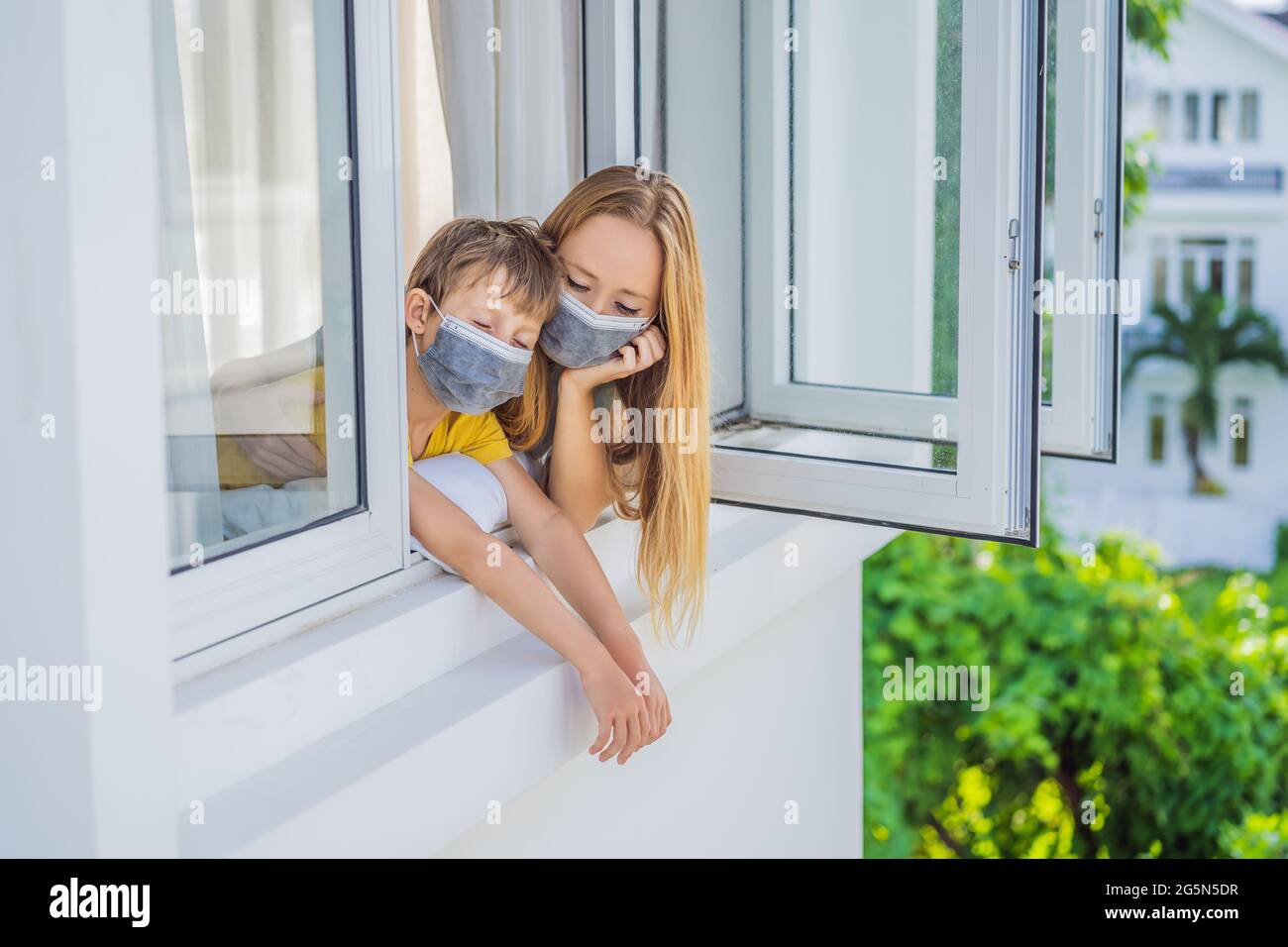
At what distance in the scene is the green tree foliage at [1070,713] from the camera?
6055 mm

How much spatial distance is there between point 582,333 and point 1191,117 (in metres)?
12.7

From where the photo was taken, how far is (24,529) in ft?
3.31

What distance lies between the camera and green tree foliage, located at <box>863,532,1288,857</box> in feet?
19.9

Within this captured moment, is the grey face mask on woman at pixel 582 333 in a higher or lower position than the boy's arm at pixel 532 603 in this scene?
higher

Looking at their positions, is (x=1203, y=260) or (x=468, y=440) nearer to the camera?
(x=468, y=440)

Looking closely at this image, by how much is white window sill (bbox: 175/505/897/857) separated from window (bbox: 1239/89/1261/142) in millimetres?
12683

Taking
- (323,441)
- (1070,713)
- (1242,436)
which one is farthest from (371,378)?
(1242,436)

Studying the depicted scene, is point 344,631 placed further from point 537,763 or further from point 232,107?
point 232,107

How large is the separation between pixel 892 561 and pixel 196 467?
561 centimetres

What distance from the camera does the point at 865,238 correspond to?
2283 mm

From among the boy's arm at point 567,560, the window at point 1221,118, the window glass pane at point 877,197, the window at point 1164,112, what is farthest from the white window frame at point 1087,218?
the window at point 1221,118

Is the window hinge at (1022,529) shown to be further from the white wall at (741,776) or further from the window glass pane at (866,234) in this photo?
the white wall at (741,776)

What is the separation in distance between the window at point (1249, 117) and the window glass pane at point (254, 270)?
1301cm

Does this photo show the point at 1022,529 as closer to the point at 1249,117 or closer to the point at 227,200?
the point at 227,200
